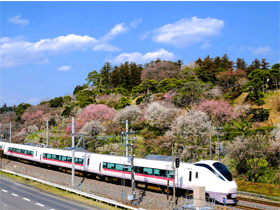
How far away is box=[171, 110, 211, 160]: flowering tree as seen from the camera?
34.9 metres

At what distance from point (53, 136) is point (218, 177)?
45588 millimetres

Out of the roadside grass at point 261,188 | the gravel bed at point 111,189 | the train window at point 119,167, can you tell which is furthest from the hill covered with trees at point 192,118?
the gravel bed at point 111,189

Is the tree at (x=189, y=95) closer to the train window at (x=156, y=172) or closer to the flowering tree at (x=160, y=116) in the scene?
the flowering tree at (x=160, y=116)

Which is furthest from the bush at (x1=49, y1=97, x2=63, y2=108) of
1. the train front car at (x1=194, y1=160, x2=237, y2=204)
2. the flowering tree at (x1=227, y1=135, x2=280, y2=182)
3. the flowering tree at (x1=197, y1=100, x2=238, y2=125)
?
the train front car at (x1=194, y1=160, x2=237, y2=204)

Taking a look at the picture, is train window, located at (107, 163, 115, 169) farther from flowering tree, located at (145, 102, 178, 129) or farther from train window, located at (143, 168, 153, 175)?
flowering tree, located at (145, 102, 178, 129)

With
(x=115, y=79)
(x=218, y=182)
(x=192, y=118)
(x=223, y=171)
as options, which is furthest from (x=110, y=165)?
(x=115, y=79)

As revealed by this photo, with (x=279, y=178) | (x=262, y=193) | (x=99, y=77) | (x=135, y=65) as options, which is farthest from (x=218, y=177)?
(x=99, y=77)

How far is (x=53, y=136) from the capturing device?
59.5m

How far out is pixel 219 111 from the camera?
1802 inches

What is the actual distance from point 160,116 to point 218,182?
89.6ft

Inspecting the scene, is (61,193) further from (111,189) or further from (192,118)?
(192,118)

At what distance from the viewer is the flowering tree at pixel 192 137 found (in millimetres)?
34875

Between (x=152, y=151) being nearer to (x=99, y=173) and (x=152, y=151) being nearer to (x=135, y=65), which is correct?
(x=99, y=173)

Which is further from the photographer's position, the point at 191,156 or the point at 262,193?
the point at 191,156
